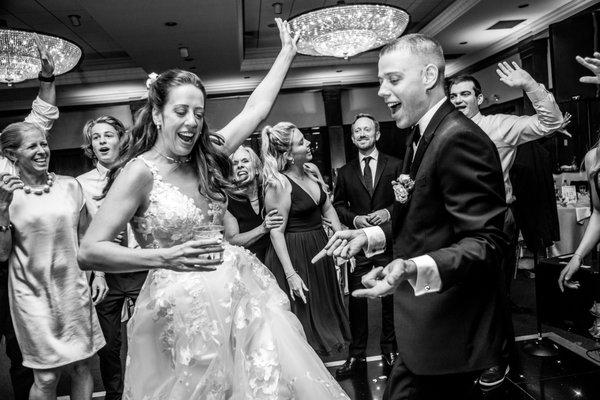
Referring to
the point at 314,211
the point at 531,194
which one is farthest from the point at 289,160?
the point at 531,194

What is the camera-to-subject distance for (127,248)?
1522 mm

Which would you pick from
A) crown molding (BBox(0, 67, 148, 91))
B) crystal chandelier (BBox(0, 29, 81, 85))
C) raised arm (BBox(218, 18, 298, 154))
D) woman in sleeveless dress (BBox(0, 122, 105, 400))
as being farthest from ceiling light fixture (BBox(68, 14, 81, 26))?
raised arm (BBox(218, 18, 298, 154))

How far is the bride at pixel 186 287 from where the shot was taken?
1561mm

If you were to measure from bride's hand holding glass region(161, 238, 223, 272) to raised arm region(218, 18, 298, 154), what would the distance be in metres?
0.69

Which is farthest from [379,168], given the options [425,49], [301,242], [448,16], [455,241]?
[448,16]

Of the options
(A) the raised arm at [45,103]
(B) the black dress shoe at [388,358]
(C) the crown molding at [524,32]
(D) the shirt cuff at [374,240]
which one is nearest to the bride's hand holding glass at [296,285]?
(B) the black dress shoe at [388,358]

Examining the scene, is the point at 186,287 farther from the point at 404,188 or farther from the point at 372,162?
the point at 372,162

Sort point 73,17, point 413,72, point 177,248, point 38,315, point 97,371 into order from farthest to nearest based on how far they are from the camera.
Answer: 1. point 73,17
2. point 97,371
3. point 38,315
4. point 413,72
5. point 177,248

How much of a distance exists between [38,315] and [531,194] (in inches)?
143

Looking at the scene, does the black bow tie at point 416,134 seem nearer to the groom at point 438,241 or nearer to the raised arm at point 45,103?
the groom at point 438,241

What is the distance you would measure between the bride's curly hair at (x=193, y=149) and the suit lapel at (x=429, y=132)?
74cm

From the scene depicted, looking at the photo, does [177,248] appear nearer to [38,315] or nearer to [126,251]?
[126,251]

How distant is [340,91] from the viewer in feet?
37.6

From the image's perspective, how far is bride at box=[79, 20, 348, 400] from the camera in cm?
156
